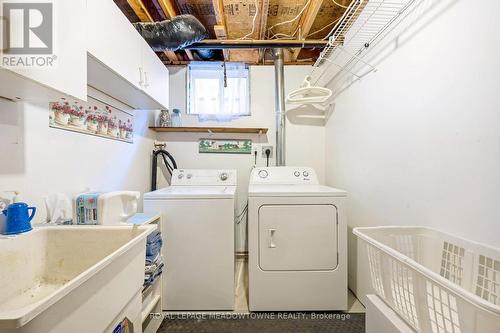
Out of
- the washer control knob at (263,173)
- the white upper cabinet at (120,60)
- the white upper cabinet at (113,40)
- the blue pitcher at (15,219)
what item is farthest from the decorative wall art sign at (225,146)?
the blue pitcher at (15,219)

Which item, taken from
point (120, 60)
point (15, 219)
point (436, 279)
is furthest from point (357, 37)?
point (15, 219)

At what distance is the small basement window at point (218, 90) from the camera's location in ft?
9.57

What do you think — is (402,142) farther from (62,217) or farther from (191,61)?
(191,61)

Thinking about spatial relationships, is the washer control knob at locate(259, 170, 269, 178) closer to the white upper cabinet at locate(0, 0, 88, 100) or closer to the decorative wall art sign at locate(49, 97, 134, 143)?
the decorative wall art sign at locate(49, 97, 134, 143)

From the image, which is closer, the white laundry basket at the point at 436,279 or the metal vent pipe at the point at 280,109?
the white laundry basket at the point at 436,279

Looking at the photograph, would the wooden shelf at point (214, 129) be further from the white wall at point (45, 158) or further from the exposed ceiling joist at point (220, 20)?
the exposed ceiling joist at point (220, 20)

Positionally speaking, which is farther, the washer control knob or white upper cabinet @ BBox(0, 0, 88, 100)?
the washer control knob

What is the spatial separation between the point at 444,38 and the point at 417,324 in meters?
1.34

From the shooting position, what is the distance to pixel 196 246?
182cm

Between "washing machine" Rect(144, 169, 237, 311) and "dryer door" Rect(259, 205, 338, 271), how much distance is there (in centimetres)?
29

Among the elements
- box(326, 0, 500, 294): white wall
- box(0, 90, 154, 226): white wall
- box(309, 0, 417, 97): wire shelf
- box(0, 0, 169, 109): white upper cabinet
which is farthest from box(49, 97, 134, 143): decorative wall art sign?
box(326, 0, 500, 294): white wall

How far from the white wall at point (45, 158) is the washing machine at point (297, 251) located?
1191 mm

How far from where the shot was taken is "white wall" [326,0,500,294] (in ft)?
3.13

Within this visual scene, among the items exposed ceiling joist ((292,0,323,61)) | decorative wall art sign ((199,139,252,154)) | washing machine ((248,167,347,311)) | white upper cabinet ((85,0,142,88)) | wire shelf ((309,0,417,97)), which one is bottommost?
washing machine ((248,167,347,311))
